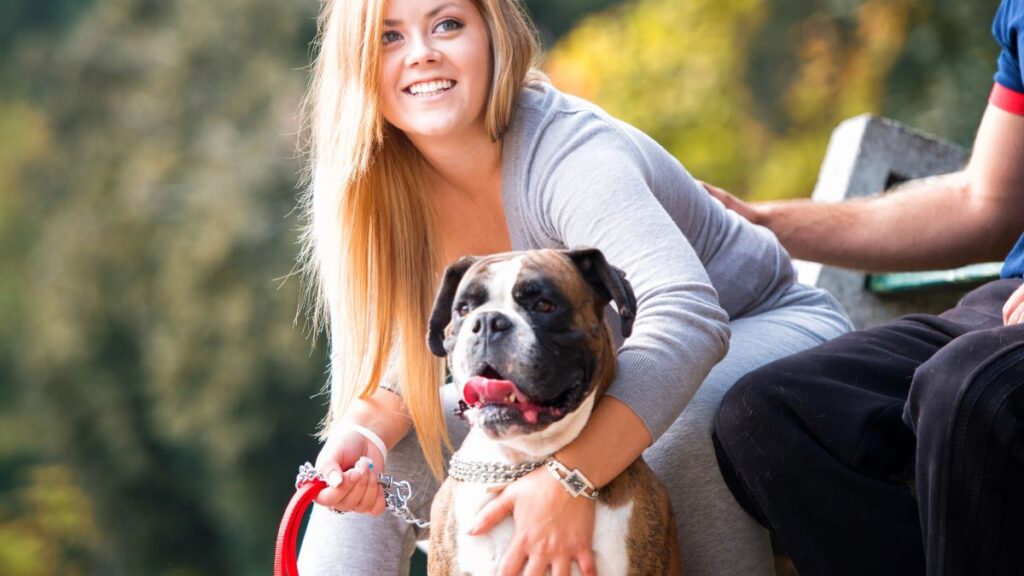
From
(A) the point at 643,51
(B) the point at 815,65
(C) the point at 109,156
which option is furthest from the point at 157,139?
(B) the point at 815,65

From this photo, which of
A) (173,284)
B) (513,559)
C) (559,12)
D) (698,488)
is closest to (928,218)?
(698,488)

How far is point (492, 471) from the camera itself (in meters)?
2.18

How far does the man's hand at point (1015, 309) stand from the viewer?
7.36 feet

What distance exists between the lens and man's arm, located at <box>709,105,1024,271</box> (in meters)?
2.93

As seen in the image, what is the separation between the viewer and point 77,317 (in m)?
15.6

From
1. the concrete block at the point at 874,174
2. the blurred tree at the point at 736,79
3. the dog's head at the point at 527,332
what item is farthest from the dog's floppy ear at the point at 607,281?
the blurred tree at the point at 736,79

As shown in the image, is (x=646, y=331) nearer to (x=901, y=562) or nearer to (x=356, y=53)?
(x=901, y=562)

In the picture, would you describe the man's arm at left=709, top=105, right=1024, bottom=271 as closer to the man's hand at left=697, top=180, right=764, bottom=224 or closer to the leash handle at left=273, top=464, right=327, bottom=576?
the man's hand at left=697, top=180, right=764, bottom=224

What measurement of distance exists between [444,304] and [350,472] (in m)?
0.37

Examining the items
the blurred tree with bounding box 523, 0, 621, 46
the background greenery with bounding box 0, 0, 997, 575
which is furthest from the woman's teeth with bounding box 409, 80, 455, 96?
the blurred tree with bounding box 523, 0, 621, 46

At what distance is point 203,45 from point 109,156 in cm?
179

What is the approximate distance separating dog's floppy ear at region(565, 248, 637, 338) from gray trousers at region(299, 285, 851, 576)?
→ 0.34 meters

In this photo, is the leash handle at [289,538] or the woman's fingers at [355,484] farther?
the woman's fingers at [355,484]

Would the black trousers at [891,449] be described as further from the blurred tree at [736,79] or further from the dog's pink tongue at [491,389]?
the blurred tree at [736,79]
